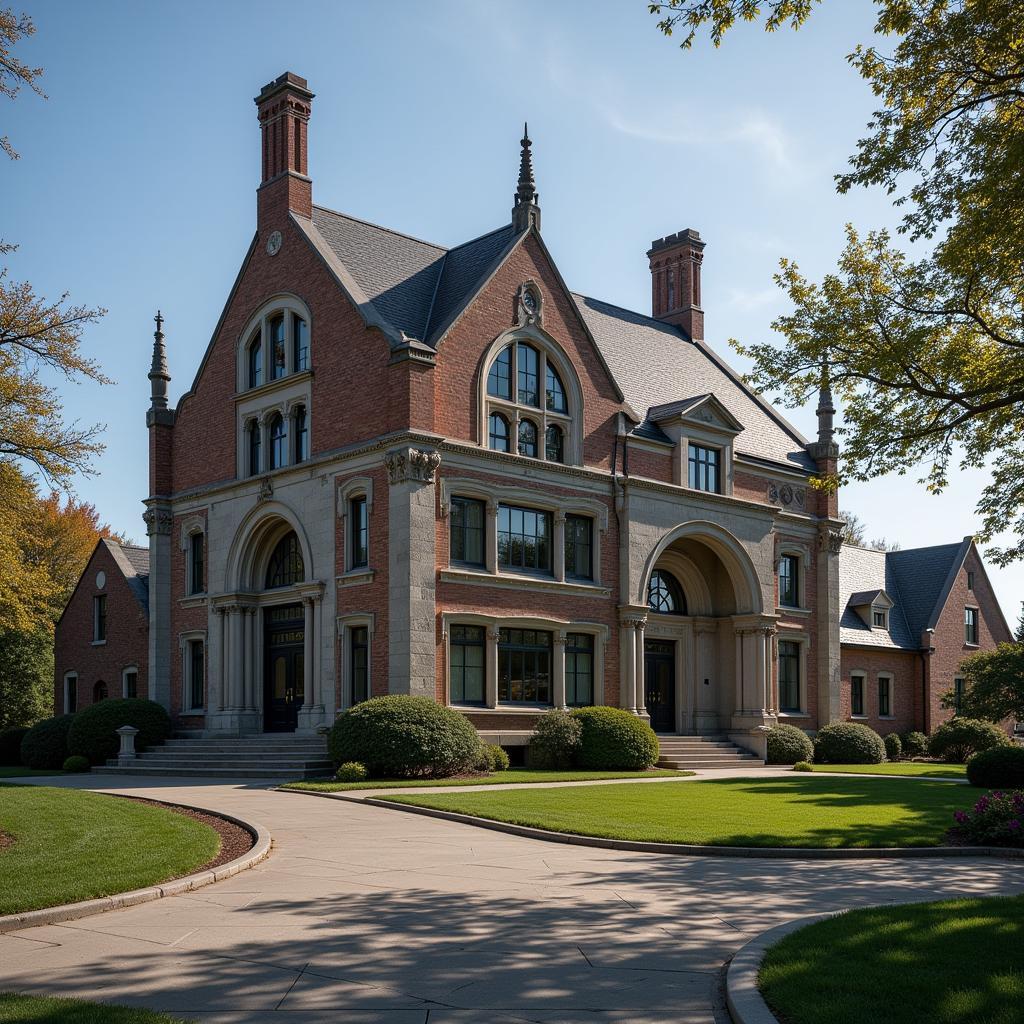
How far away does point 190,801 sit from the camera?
1981 cm

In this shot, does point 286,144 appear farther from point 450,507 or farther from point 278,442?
point 450,507

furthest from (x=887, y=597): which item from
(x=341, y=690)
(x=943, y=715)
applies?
(x=341, y=690)

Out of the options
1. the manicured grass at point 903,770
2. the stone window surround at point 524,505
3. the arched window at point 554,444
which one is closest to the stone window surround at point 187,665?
the stone window surround at point 524,505

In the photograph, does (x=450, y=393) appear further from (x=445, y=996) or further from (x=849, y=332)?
(x=445, y=996)

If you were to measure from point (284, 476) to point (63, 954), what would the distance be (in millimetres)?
25131

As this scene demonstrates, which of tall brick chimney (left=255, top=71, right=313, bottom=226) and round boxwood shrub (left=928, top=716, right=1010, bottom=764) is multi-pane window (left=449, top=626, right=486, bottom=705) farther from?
round boxwood shrub (left=928, top=716, right=1010, bottom=764)

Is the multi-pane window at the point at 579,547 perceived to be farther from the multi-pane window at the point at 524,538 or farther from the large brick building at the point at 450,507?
the multi-pane window at the point at 524,538

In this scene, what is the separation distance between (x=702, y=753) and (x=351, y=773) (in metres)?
14.2

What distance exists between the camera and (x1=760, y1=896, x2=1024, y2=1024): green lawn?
668cm

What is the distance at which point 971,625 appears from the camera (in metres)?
51.2

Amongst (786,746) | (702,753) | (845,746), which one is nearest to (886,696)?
A: (845,746)

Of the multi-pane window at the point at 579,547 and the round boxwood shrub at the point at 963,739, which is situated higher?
the multi-pane window at the point at 579,547

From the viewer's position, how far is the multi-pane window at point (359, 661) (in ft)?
99.3

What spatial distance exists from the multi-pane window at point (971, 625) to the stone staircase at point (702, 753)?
18.0 meters
